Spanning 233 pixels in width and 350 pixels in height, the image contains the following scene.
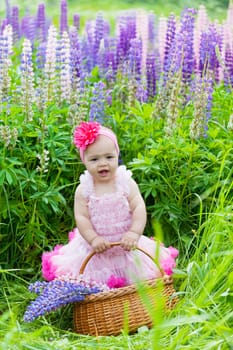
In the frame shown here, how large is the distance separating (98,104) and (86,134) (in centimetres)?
69


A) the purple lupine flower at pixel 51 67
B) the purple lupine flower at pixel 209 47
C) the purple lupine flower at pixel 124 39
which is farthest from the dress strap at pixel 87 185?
the purple lupine flower at pixel 124 39

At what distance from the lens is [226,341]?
2.78m

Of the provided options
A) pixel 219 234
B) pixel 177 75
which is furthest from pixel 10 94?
pixel 219 234

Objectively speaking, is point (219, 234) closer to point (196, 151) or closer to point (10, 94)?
point (196, 151)

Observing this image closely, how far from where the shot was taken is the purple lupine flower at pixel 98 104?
14.6 feet

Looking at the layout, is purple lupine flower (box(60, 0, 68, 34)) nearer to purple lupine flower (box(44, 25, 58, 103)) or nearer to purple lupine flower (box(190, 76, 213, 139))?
purple lupine flower (box(44, 25, 58, 103))

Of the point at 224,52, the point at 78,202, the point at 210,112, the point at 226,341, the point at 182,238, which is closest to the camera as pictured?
the point at 226,341

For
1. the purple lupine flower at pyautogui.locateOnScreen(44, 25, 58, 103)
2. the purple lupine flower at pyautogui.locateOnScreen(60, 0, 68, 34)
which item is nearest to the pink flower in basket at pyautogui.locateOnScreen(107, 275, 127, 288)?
the purple lupine flower at pyautogui.locateOnScreen(44, 25, 58, 103)

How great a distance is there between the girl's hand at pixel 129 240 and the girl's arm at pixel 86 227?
71 mm

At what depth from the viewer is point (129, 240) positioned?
3760 millimetres

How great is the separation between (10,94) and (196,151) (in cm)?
108

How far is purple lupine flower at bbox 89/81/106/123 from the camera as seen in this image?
4449 mm

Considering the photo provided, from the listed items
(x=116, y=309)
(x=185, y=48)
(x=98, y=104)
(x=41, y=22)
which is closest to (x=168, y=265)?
(x=116, y=309)

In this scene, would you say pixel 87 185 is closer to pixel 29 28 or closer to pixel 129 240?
pixel 129 240
